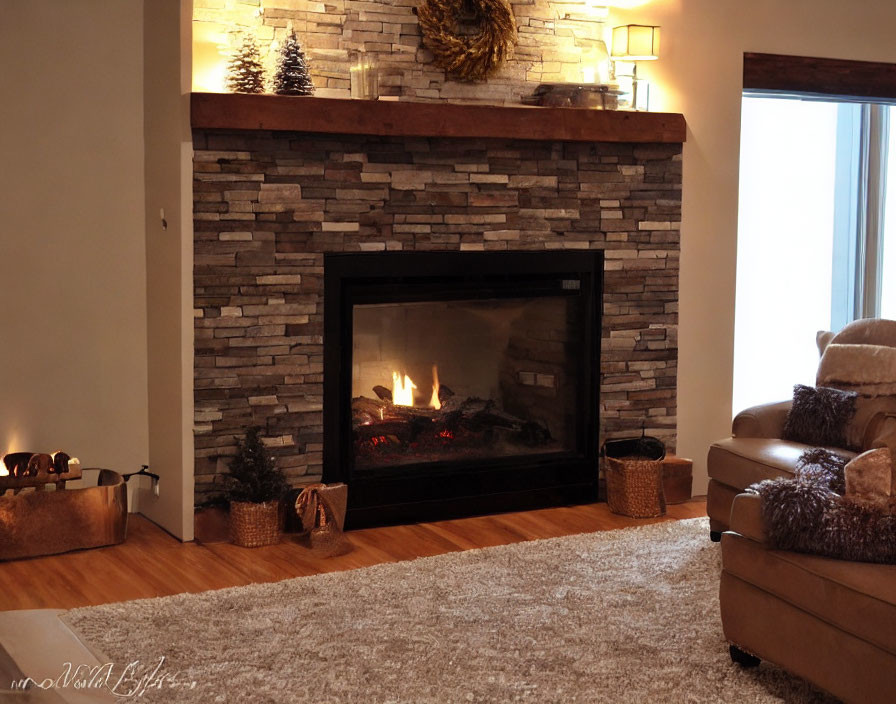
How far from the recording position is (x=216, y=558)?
4348 millimetres

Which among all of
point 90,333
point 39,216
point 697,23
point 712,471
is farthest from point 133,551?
point 697,23

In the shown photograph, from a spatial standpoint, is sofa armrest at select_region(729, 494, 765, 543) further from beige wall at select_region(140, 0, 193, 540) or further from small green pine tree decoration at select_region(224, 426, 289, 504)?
beige wall at select_region(140, 0, 193, 540)

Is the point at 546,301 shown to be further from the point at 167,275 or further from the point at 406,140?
the point at 167,275

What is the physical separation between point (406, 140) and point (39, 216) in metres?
1.53

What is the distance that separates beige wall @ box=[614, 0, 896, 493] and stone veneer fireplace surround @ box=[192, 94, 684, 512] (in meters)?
0.18

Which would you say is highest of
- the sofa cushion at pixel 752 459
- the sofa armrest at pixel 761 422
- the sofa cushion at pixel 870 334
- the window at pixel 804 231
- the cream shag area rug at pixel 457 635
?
the window at pixel 804 231

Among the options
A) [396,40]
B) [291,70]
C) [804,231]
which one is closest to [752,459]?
[396,40]

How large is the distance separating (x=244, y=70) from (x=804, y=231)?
13.1 feet

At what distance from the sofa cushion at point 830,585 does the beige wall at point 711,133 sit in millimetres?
2245

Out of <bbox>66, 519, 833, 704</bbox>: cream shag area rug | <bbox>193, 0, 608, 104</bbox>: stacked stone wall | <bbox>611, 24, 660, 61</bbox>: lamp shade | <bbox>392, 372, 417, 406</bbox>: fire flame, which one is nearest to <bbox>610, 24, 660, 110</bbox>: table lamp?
<bbox>611, 24, 660, 61</bbox>: lamp shade

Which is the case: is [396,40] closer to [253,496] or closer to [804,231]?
[253,496]

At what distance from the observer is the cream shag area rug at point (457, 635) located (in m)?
3.13

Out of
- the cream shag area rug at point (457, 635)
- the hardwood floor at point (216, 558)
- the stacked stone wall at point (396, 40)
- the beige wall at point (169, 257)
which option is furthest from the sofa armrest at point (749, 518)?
the stacked stone wall at point (396, 40)

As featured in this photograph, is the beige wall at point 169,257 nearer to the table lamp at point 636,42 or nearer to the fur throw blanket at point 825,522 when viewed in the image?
the table lamp at point 636,42
